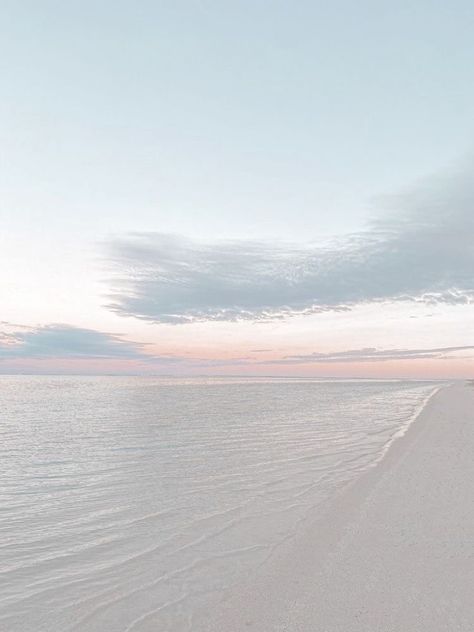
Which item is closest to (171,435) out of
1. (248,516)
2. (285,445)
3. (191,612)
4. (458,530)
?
(285,445)

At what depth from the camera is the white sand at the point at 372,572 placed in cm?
612

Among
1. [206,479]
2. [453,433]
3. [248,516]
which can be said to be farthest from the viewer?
[453,433]

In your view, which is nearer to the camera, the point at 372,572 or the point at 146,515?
the point at 372,572

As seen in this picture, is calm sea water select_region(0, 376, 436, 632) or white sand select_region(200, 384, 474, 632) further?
calm sea water select_region(0, 376, 436, 632)

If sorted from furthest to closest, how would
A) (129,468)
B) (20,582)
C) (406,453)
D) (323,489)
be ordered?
(406,453), (129,468), (323,489), (20,582)

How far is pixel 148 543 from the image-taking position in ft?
30.6

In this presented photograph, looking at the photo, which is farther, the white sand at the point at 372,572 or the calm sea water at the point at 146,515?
the calm sea water at the point at 146,515

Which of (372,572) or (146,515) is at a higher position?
(372,572)

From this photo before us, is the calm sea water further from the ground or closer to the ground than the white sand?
closer to the ground

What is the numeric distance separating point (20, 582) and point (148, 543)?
7.57 ft

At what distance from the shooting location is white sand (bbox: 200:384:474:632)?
612cm

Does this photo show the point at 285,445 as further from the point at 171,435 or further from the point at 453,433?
the point at 453,433

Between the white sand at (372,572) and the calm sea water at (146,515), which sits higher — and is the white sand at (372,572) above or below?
above

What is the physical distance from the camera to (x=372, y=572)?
7516mm
